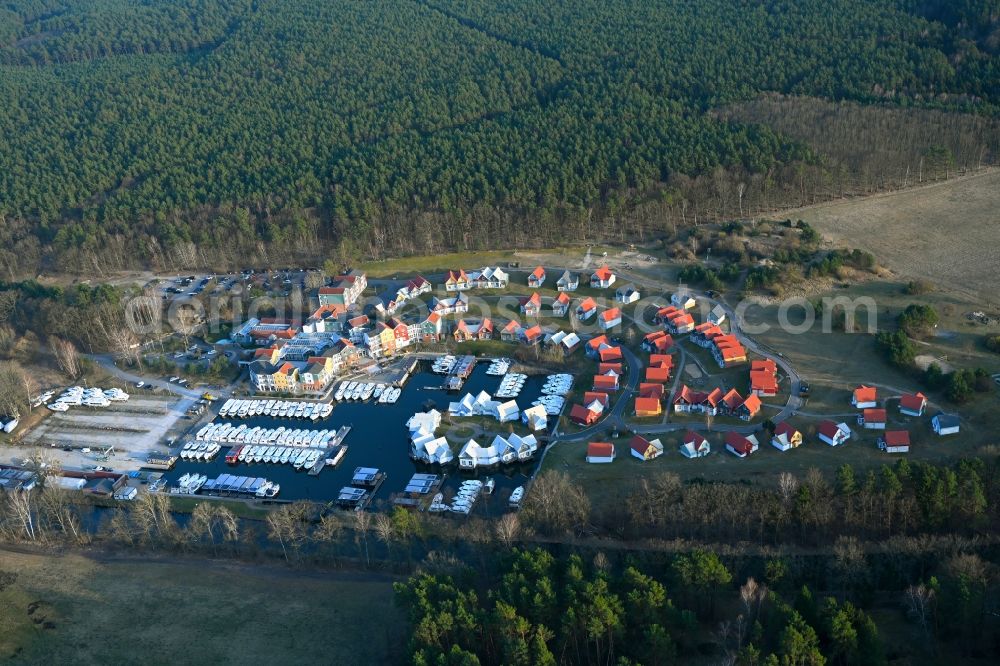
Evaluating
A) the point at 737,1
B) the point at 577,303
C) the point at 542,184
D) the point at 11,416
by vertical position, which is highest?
the point at 737,1

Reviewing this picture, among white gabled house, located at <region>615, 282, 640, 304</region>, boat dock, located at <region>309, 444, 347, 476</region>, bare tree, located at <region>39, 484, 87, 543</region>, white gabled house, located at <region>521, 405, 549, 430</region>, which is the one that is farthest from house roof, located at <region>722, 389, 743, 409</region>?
bare tree, located at <region>39, 484, 87, 543</region>

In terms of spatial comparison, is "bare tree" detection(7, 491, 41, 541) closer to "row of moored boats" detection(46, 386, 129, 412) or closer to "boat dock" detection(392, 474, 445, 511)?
"row of moored boats" detection(46, 386, 129, 412)

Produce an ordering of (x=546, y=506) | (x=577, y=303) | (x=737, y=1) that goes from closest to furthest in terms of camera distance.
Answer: (x=546, y=506), (x=577, y=303), (x=737, y=1)

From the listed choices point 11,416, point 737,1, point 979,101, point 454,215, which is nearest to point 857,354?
point 454,215

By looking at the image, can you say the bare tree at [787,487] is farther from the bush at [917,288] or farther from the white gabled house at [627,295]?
the bush at [917,288]

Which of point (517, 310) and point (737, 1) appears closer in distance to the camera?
point (517, 310)

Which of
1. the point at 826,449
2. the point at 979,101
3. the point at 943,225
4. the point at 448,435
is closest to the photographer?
the point at 826,449

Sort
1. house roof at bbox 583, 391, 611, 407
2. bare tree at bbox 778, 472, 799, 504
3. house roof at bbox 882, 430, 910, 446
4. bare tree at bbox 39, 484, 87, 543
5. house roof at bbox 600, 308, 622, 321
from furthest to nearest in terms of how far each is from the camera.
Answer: house roof at bbox 600, 308, 622, 321 < house roof at bbox 583, 391, 611, 407 < bare tree at bbox 39, 484, 87, 543 < house roof at bbox 882, 430, 910, 446 < bare tree at bbox 778, 472, 799, 504

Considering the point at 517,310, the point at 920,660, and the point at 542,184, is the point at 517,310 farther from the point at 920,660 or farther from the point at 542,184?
the point at 920,660
